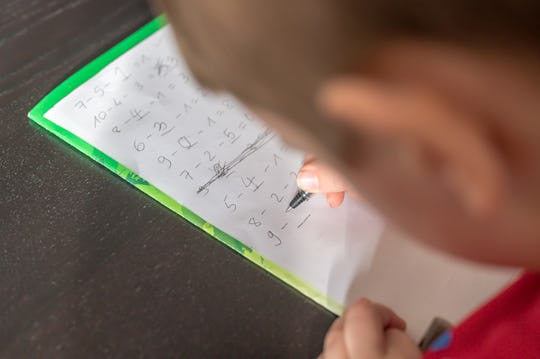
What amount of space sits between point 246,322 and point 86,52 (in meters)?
0.35

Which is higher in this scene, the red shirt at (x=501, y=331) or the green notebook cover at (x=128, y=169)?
the green notebook cover at (x=128, y=169)

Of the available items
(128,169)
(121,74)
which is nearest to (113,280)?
(128,169)

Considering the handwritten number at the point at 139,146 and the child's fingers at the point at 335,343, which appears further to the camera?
the handwritten number at the point at 139,146

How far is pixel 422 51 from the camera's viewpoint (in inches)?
9.2

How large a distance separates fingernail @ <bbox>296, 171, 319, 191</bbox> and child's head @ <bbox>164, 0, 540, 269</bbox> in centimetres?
27

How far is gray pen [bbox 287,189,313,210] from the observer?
539 mm

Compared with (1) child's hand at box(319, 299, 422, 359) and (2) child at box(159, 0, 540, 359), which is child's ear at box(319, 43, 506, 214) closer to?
(2) child at box(159, 0, 540, 359)

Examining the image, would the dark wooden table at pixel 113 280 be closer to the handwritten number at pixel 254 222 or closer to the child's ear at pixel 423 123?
the handwritten number at pixel 254 222

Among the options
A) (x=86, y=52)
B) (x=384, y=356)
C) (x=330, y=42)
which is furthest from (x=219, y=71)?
(x=86, y=52)

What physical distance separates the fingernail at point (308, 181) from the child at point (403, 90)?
0.26 metres

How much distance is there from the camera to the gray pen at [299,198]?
0.54 m

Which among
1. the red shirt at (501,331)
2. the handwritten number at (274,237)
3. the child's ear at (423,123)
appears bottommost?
the red shirt at (501,331)

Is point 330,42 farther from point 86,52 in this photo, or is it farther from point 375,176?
point 86,52

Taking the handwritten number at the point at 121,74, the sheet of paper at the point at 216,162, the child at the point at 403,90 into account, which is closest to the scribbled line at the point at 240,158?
the sheet of paper at the point at 216,162
